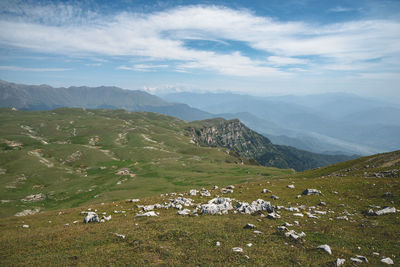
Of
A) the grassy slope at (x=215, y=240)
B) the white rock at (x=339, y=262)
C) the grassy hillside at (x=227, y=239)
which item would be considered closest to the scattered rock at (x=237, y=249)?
the grassy hillside at (x=227, y=239)

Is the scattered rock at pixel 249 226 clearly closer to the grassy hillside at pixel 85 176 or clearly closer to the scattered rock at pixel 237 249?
the scattered rock at pixel 237 249

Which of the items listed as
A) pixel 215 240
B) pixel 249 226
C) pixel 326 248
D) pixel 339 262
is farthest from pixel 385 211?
pixel 215 240

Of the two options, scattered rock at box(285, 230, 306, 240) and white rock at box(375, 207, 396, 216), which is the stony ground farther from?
white rock at box(375, 207, 396, 216)

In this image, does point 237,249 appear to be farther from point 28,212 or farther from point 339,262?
point 28,212

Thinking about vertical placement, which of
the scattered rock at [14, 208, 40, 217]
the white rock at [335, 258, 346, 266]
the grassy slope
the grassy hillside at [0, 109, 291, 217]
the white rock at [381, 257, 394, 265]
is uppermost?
the white rock at [381, 257, 394, 265]

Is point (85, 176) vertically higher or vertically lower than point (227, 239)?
lower

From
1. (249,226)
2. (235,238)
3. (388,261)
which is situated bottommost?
(235,238)

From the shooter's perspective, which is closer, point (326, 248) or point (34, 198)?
point (326, 248)

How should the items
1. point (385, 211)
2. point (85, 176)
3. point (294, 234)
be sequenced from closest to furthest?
1. point (294, 234)
2. point (385, 211)
3. point (85, 176)

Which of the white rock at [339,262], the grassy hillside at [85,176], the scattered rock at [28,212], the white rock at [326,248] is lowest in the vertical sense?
the scattered rock at [28,212]

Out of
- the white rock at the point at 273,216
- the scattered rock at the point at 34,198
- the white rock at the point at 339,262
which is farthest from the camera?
the scattered rock at the point at 34,198

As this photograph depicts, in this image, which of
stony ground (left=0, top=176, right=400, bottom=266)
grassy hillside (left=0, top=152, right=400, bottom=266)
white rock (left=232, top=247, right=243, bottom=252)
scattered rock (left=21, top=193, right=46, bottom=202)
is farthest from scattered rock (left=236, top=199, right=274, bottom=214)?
scattered rock (left=21, top=193, right=46, bottom=202)

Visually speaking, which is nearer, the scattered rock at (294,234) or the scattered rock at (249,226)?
the scattered rock at (294,234)

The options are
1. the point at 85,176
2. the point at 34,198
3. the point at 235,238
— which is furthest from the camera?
the point at 85,176
